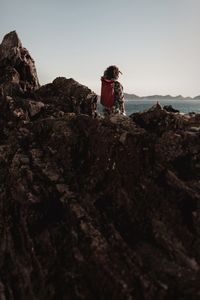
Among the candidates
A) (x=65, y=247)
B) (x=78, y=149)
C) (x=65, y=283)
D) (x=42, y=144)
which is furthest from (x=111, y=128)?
(x=65, y=283)

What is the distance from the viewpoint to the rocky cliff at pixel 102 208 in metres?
13.8

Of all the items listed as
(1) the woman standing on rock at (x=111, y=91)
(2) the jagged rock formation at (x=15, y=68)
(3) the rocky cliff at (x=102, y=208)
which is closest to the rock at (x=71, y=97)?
(1) the woman standing on rock at (x=111, y=91)

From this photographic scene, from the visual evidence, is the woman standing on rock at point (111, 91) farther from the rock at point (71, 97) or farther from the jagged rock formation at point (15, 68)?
the jagged rock formation at point (15, 68)

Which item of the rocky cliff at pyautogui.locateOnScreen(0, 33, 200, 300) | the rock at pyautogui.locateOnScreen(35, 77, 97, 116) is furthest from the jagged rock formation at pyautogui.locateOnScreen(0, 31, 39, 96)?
the rocky cliff at pyautogui.locateOnScreen(0, 33, 200, 300)

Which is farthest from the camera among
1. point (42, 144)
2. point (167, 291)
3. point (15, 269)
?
point (42, 144)

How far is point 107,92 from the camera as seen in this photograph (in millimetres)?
24062

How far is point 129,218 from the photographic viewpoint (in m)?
15.6

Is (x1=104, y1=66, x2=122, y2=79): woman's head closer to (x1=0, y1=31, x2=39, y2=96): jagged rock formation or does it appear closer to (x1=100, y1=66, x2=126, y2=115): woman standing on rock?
(x1=100, y1=66, x2=126, y2=115): woman standing on rock

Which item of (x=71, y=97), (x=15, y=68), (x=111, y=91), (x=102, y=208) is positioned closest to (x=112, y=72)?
(x=111, y=91)

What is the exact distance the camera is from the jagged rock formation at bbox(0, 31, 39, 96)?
82.9 ft

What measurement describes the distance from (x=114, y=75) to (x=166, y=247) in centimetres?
1327

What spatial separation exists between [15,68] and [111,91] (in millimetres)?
8084

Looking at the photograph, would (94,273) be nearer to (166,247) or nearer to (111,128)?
(166,247)

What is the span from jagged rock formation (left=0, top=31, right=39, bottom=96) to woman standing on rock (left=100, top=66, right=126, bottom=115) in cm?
572
